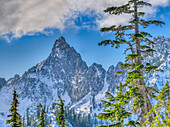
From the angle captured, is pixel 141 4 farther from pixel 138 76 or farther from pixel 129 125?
pixel 129 125

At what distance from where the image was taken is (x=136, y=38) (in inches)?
598

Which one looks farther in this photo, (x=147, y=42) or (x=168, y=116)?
(x=147, y=42)

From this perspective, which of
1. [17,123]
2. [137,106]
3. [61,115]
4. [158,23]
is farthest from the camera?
[61,115]

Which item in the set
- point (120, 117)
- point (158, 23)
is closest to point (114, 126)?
point (120, 117)

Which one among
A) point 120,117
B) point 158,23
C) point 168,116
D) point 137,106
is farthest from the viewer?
point 158,23

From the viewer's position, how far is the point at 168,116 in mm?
11781

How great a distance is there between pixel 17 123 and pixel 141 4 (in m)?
18.3

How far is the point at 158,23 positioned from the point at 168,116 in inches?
265

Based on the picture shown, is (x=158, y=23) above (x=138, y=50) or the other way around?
above

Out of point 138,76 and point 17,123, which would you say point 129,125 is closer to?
point 138,76

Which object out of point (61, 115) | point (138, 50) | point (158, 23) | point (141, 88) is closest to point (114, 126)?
point (141, 88)

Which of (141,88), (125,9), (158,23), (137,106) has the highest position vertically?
(125,9)

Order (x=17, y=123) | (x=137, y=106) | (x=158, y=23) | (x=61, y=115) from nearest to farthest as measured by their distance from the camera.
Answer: (x=137, y=106) → (x=158, y=23) → (x=17, y=123) → (x=61, y=115)

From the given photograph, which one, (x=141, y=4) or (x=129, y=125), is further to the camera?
(x=141, y=4)
